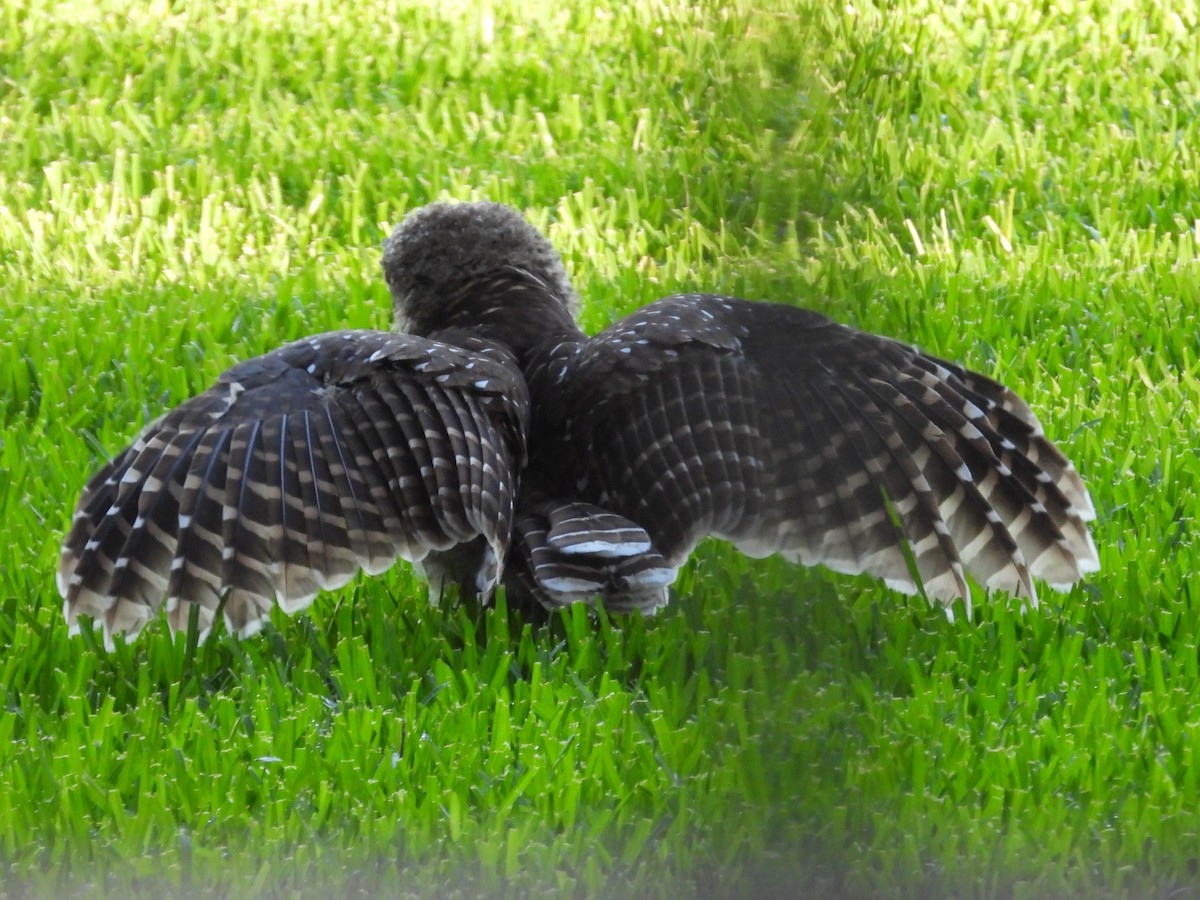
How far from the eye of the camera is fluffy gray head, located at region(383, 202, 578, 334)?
13.5ft

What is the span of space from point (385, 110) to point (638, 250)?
6.12 feet

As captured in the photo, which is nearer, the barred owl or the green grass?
the green grass

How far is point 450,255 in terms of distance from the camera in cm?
412

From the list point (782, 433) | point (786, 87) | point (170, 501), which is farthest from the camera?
point (170, 501)

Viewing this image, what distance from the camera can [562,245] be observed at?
604 cm

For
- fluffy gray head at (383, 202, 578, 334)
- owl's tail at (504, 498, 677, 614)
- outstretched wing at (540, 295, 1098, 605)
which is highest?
fluffy gray head at (383, 202, 578, 334)

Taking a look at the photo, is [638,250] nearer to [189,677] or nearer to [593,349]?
[593,349]

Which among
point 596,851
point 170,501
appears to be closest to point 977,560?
point 596,851

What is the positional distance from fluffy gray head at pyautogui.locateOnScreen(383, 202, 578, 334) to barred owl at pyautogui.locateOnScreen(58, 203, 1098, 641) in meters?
0.55

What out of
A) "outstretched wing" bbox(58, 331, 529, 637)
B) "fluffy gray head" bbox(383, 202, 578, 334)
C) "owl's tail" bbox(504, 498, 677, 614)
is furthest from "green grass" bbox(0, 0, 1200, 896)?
"fluffy gray head" bbox(383, 202, 578, 334)

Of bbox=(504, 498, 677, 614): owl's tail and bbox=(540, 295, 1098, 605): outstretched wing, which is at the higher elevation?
bbox=(540, 295, 1098, 605): outstretched wing

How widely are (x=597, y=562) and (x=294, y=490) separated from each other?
63 cm

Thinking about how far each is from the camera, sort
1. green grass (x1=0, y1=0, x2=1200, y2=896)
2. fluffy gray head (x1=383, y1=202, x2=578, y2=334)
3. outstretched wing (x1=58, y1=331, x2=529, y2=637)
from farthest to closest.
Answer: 1. fluffy gray head (x1=383, y1=202, x2=578, y2=334)
2. outstretched wing (x1=58, y1=331, x2=529, y2=637)
3. green grass (x1=0, y1=0, x2=1200, y2=896)

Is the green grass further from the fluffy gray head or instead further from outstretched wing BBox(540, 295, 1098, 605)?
the fluffy gray head
